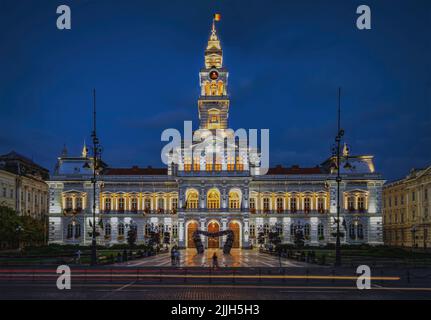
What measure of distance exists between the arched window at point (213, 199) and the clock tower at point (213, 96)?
1446 centimetres

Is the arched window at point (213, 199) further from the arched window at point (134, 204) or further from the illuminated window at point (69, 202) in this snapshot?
the illuminated window at point (69, 202)

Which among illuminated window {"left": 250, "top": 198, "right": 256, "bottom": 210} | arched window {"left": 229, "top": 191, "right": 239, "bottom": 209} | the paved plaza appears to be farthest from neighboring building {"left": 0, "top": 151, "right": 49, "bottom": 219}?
illuminated window {"left": 250, "top": 198, "right": 256, "bottom": 210}

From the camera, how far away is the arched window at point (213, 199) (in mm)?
99688

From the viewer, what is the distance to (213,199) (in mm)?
100188

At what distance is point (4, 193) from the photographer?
95.1 metres

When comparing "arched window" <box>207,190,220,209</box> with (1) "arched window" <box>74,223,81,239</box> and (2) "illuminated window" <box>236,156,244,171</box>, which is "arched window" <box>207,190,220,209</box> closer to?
(2) "illuminated window" <box>236,156,244,171</box>

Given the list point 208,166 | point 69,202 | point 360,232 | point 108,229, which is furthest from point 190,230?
point 360,232

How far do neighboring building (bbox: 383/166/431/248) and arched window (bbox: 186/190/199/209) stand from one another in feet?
121

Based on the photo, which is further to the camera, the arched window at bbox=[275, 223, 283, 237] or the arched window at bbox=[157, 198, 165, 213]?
the arched window at bbox=[157, 198, 165, 213]

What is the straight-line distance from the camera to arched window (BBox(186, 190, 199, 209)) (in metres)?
100

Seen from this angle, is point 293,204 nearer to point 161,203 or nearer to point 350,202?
point 350,202
